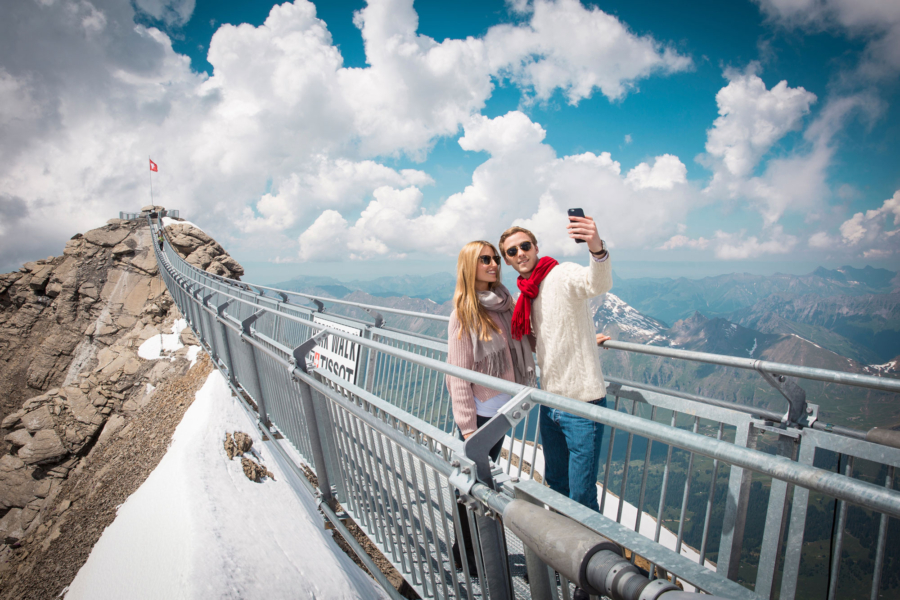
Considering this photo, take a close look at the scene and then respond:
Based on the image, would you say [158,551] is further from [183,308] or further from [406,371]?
[183,308]

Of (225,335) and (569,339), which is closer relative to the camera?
(569,339)

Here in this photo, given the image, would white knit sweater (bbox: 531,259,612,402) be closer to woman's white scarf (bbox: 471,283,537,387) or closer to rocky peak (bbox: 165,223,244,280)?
woman's white scarf (bbox: 471,283,537,387)

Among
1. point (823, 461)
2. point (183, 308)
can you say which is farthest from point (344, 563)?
point (183, 308)

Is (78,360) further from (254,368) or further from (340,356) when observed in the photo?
(340,356)

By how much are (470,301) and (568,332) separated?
673mm

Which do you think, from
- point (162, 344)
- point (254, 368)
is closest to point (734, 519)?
point (254, 368)

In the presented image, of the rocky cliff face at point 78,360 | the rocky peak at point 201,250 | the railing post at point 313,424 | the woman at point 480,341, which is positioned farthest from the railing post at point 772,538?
the rocky peak at point 201,250

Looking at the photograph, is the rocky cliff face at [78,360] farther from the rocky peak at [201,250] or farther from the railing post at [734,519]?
the railing post at [734,519]

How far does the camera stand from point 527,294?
2848mm

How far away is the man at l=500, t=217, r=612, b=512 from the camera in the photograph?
250cm

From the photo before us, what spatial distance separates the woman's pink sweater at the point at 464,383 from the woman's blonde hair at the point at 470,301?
0.04 meters

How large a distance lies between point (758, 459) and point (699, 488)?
426 feet

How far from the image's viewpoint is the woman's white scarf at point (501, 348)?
2.88 m

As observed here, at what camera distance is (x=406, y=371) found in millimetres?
4352
